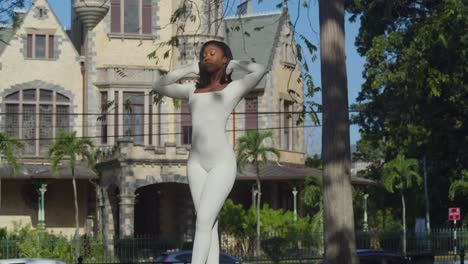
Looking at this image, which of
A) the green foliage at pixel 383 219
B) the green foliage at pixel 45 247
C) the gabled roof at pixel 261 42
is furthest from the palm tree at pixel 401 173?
the green foliage at pixel 45 247

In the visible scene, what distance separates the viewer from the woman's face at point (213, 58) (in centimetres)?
1160

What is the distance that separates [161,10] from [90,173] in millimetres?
8846

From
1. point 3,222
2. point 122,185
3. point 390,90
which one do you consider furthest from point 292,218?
point 3,222

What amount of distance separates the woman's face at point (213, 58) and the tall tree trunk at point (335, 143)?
119 inches

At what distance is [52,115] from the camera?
50219mm

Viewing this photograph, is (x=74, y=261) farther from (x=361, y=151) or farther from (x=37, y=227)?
(x=361, y=151)

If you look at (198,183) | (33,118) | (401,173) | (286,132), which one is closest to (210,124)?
(198,183)

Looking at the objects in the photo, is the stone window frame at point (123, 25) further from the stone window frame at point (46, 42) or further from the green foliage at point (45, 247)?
the green foliage at point (45, 247)

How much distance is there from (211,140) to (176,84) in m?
0.93

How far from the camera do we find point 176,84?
1204 cm

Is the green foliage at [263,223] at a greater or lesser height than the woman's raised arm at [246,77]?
lesser

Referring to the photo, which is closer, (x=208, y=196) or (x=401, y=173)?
(x=208, y=196)

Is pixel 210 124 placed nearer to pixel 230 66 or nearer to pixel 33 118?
pixel 230 66

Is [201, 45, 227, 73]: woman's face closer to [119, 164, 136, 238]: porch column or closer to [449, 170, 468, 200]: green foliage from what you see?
[449, 170, 468, 200]: green foliage
